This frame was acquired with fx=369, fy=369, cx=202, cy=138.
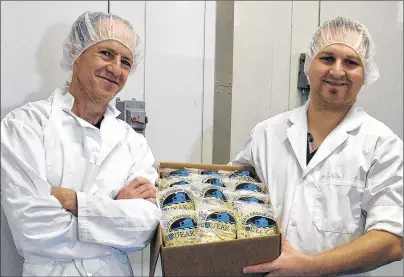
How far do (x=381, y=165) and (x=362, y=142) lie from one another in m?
0.10

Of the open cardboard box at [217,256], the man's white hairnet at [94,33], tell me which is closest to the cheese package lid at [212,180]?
the open cardboard box at [217,256]

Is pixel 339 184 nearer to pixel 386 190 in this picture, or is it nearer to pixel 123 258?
pixel 386 190

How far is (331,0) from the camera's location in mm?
1823

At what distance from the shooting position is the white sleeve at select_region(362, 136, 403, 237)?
1.09 metres

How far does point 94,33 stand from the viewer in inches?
47.3

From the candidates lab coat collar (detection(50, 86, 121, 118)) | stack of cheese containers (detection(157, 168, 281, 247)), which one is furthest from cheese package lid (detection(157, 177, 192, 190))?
lab coat collar (detection(50, 86, 121, 118))

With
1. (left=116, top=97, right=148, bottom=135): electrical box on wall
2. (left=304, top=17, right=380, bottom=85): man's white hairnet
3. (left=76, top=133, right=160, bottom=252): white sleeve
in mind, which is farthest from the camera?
(left=116, top=97, right=148, bottom=135): electrical box on wall

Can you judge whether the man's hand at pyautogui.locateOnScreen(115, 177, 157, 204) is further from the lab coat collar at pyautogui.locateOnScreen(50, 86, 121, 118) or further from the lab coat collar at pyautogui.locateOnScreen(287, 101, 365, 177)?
the lab coat collar at pyautogui.locateOnScreen(287, 101, 365, 177)

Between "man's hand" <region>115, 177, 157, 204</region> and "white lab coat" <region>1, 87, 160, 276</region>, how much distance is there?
3 cm

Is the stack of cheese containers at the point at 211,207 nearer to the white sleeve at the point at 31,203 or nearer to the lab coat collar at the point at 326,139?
the lab coat collar at the point at 326,139

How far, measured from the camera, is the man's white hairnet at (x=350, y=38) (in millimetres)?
1248

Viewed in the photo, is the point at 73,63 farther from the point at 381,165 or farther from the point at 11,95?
the point at 381,165

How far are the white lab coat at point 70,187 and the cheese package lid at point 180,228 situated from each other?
82 mm

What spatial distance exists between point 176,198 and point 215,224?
16cm
